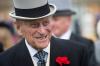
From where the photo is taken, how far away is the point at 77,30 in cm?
2098

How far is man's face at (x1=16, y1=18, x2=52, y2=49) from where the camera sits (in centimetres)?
784

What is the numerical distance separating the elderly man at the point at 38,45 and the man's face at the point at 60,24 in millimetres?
3113

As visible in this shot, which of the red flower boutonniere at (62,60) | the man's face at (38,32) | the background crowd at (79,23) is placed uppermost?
the man's face at (38,32)

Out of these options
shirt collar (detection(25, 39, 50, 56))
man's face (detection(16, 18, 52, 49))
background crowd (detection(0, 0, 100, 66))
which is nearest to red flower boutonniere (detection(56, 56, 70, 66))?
shirt collar (detection(25, 39, 50, 56))

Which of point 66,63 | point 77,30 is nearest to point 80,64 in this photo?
point 66,63

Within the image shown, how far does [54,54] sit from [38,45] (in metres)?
0.39

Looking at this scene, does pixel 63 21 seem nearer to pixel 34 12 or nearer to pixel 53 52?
pixel 53 52

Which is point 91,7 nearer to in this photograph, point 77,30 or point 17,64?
point 77,30

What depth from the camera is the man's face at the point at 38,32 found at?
7840 mm

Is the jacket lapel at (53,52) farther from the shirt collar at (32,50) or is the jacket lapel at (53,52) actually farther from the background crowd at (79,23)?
the background crowd at (79,23)

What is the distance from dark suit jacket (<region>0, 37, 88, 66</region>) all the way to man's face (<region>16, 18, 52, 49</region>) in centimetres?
26

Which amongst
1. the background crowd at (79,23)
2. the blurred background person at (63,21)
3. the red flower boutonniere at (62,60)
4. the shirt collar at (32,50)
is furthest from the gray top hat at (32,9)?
the blurred background person at (63,21)

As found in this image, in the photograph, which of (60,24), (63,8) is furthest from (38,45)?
(63,8)

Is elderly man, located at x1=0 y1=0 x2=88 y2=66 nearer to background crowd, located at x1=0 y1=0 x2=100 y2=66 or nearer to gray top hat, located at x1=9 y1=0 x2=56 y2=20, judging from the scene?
gray top hat, located at x1=9 y1=0 x2=56 y2=20
